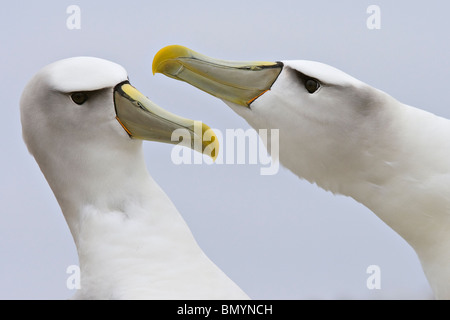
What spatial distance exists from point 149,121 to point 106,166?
348 mm

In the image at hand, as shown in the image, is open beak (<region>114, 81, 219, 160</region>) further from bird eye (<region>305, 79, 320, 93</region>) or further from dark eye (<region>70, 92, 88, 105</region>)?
bird eye (<region>305, 79, 320, 93</region>)

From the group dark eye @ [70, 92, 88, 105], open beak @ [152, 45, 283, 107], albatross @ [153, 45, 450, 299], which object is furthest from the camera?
open beak @ [152, 45, 283, 107]

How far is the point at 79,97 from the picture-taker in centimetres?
823

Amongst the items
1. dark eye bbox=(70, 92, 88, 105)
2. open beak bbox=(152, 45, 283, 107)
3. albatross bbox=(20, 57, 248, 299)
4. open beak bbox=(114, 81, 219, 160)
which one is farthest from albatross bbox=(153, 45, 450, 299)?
dark eye bbox=(70, 92, 88, 105)

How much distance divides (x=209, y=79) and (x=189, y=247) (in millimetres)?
1032

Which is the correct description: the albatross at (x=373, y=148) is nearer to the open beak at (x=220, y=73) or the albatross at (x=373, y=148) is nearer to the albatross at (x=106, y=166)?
the open beak at (x=220, y=73)

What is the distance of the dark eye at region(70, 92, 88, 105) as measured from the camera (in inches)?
324

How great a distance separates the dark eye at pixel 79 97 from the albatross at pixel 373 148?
1031 millimetres

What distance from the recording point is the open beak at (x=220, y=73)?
27.7 feet

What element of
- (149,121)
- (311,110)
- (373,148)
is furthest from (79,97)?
(373,148)

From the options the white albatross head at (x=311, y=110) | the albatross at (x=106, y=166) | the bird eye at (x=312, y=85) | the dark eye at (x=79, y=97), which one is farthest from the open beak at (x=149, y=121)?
the bird eye at (x=312, y=85)

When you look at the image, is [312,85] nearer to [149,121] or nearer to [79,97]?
[149,121]

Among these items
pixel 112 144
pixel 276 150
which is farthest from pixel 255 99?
pixel 112 144

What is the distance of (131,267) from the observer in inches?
318
